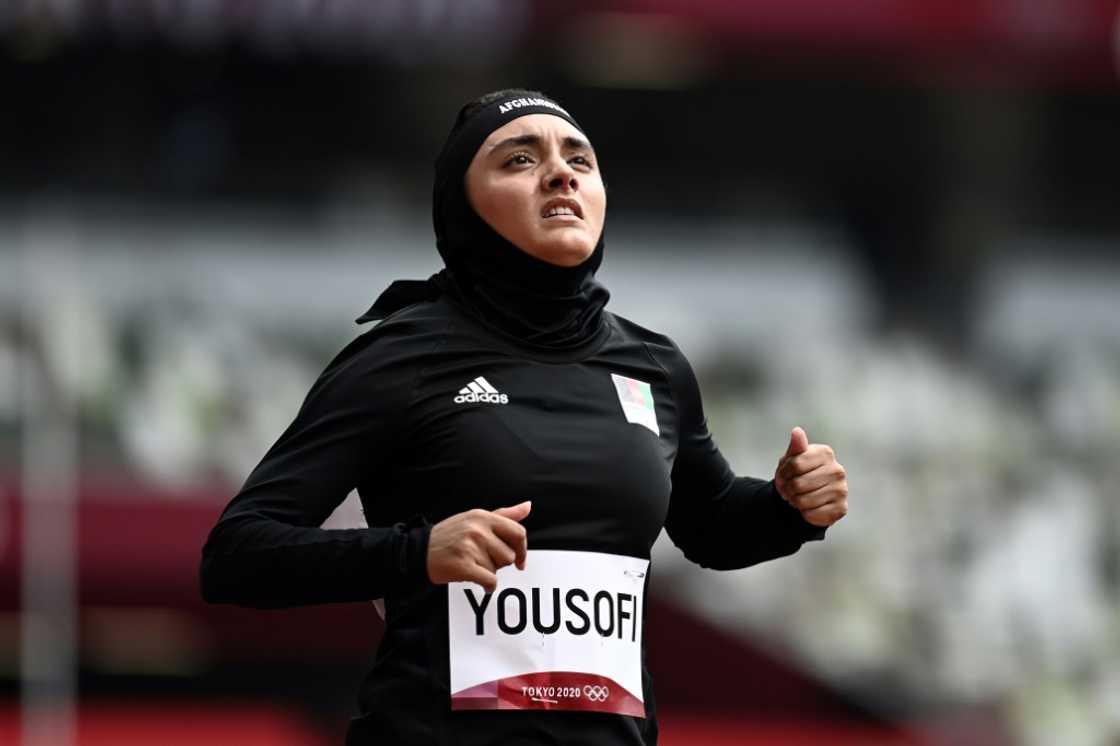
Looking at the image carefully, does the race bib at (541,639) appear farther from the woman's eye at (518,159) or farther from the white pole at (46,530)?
the white pole at (46,530)

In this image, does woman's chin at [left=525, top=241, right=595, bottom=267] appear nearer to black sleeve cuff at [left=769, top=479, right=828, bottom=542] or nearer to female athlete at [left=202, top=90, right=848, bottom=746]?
female athlete at [left=202, top=90, right=848, bottom=746]

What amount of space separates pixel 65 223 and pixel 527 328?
30.3ft

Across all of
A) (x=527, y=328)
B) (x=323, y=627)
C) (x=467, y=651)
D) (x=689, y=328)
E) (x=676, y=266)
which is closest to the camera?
(x=467, y=651)

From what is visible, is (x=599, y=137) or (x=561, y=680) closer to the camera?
(x=561, y=680)

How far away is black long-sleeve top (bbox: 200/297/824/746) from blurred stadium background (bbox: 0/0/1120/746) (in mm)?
6427

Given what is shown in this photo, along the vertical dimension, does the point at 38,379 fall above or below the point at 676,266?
below

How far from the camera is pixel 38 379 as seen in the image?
384 inches

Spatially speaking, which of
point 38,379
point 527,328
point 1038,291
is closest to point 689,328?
point 1038,291

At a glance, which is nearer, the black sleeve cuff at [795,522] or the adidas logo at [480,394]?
the adidas logo at [480,394]

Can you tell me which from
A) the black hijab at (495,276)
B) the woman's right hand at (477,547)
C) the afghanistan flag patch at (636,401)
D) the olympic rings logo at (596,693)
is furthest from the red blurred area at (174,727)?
the woman's right hand at (477,547)

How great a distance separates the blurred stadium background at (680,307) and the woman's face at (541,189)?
21.1ft

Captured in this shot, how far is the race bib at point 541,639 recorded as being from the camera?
3.29m

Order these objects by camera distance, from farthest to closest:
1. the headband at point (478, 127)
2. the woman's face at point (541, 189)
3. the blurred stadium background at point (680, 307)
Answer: the blurred stadium background at point (680, 307)
the headband at point (478, 127)
the woman's face at point (541, 189)

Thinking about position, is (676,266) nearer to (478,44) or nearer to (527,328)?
(478,44)
